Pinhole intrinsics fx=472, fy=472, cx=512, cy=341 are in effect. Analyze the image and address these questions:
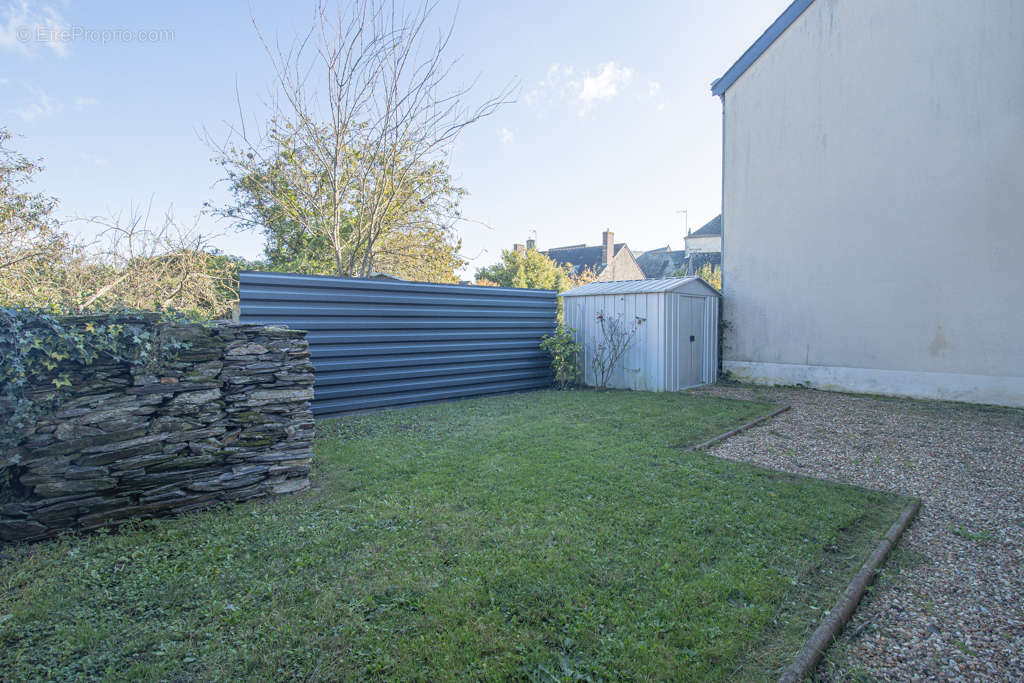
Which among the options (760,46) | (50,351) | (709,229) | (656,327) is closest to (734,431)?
(656,327)

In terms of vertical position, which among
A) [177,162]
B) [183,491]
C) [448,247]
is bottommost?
[183,491]

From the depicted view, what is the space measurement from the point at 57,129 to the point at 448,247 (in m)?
7.52

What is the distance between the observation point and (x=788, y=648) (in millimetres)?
1851

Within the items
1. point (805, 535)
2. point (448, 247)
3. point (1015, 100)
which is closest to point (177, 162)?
point (448, 247)

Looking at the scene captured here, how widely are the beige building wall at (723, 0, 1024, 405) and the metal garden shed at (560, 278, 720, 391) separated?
890mm

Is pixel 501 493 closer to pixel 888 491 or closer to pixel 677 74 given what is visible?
pixel 888 491

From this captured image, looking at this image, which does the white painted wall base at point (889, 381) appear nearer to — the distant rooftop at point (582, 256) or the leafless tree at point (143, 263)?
the leafless tree at point (143, 263)

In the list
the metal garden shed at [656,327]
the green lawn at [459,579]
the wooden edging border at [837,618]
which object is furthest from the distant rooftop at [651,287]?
the wooden edging border at [837,618]

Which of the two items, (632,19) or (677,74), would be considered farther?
(677,74)

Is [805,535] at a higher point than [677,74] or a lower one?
lower

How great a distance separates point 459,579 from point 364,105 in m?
7.09

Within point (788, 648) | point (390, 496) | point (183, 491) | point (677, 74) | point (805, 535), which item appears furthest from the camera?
point (677, 74)

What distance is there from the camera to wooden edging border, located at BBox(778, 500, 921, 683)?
5.73 ft

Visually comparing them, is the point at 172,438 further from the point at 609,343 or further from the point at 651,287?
the point at 651,287
